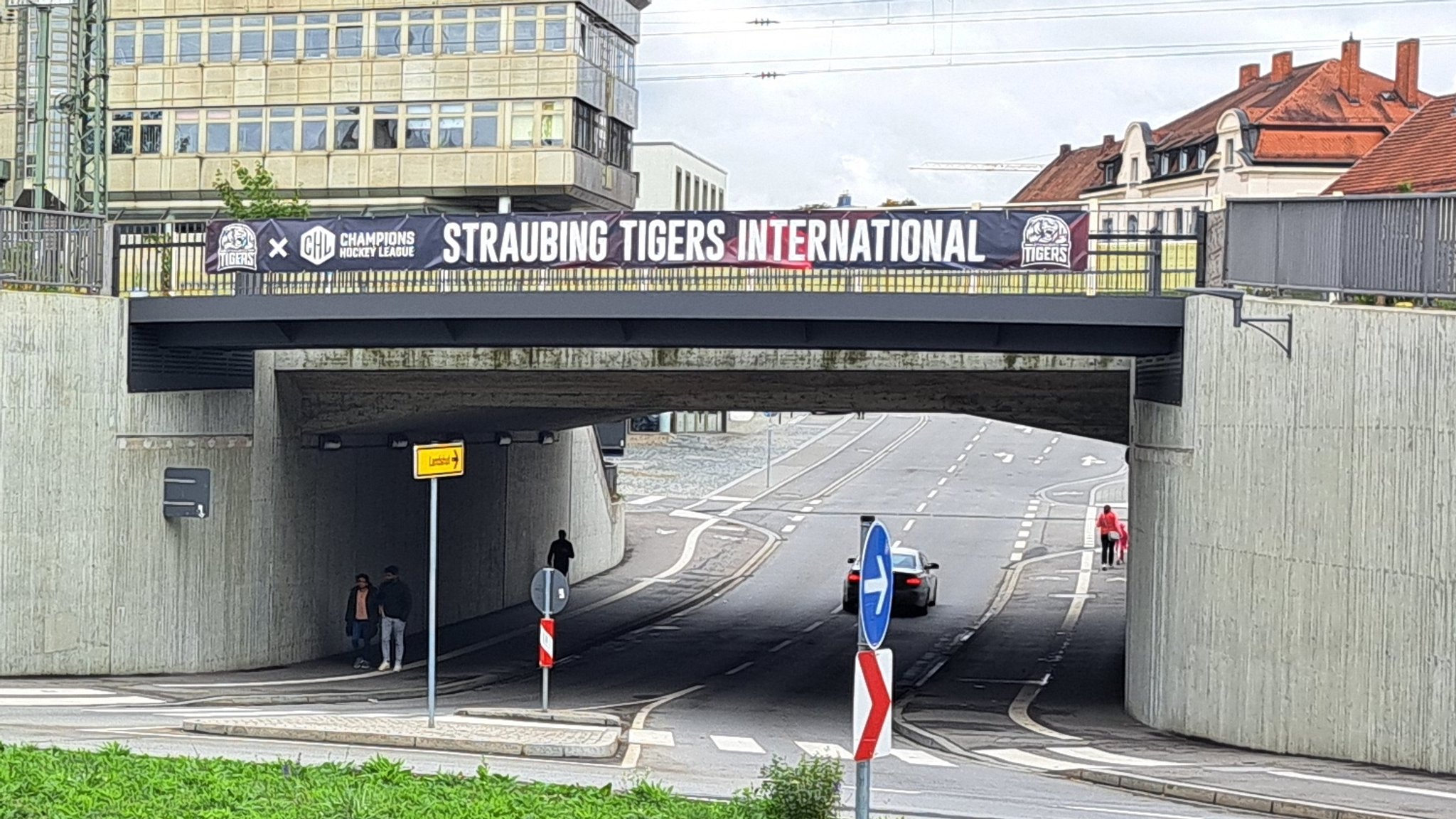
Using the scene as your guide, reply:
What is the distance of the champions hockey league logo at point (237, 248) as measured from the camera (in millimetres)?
24188

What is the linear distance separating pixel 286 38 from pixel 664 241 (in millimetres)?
36838

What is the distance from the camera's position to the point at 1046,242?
70.8ft

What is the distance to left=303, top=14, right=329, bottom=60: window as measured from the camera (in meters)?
55.8

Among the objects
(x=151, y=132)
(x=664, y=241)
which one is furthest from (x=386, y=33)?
(x=664, y=241)

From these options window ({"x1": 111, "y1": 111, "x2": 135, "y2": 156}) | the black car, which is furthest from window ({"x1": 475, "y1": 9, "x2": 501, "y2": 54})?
the black car

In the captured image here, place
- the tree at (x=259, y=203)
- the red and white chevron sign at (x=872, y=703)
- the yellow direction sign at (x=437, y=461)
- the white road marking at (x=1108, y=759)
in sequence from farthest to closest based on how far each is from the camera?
the tree at (x=259, y=203)
the yellow direction sign at (x=437, y=461)
the white road marking at (x=1108, y=759)
the red and white chevron sign at (x=872, y=703)

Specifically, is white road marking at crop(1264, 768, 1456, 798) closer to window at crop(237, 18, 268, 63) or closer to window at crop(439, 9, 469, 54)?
window at crop(439, 9, 469, 54)

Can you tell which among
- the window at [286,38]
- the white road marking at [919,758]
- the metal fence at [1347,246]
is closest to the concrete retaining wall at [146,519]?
the white road marking at [919,758]

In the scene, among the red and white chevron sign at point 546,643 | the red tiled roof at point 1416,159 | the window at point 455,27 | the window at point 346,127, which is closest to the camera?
the red and white chevron sign at point 546,643

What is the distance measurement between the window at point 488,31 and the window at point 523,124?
181 centimetres

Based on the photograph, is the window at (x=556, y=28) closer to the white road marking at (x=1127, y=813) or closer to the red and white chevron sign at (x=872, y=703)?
the white road marking at (x=1127, y=813)

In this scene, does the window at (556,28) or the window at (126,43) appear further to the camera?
the window at (126,43)

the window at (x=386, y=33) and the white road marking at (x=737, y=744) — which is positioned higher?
the window at (x=386, y=33)

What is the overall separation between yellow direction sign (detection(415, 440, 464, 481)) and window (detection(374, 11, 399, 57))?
38.7 m
